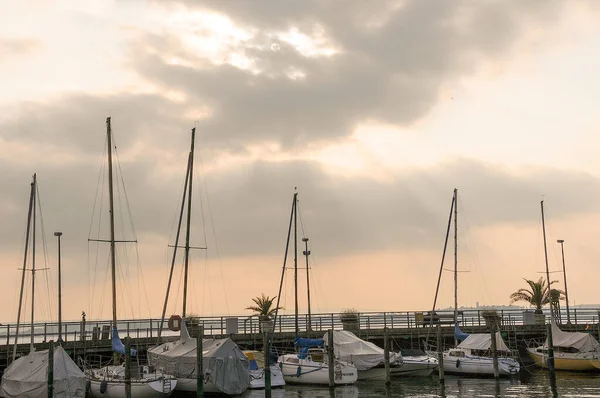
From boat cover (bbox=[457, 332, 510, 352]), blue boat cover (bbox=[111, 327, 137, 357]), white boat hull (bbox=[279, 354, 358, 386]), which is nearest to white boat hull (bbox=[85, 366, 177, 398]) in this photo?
blue boat cover (bbox=[111, 327, 137, 357])

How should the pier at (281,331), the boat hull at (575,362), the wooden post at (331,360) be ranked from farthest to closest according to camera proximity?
the boat hull at (575,362) → the pier at (281,331) → the wooden post at (331,360)

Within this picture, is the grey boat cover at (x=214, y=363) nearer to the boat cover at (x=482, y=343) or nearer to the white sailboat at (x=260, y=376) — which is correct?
the white sailboat at (x=260, y=376)

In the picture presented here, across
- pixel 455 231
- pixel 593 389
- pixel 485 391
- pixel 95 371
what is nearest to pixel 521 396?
pixel 485 391

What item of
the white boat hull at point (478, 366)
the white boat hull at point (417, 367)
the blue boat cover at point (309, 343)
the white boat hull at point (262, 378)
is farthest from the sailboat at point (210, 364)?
the white boat hull at point (478, 366)

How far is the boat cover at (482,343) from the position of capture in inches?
2351

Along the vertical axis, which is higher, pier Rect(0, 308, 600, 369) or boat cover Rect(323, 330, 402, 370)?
pier Rect(0, 308, 600, 369)

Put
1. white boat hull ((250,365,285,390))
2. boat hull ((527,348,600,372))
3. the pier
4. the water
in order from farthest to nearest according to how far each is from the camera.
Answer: boat hull ((527,348,600,372)) → the pier → white boat hull ((250,365,285,390)) → the water

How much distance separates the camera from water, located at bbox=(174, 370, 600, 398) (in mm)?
49125

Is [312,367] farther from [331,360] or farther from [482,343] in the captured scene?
[482,343]

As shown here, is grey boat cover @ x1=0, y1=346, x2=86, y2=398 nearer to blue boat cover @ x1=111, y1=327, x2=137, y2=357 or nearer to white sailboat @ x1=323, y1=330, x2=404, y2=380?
blue boat cover @ x1=111, y1=327, x2=137, y2=357

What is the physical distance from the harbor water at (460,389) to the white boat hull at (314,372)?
537 millimetres

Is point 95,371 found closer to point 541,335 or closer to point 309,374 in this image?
point 309,374

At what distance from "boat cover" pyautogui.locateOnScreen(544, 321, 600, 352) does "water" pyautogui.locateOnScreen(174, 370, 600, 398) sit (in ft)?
9.78

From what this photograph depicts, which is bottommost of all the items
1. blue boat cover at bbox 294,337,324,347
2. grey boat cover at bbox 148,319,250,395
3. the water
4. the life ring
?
the water
